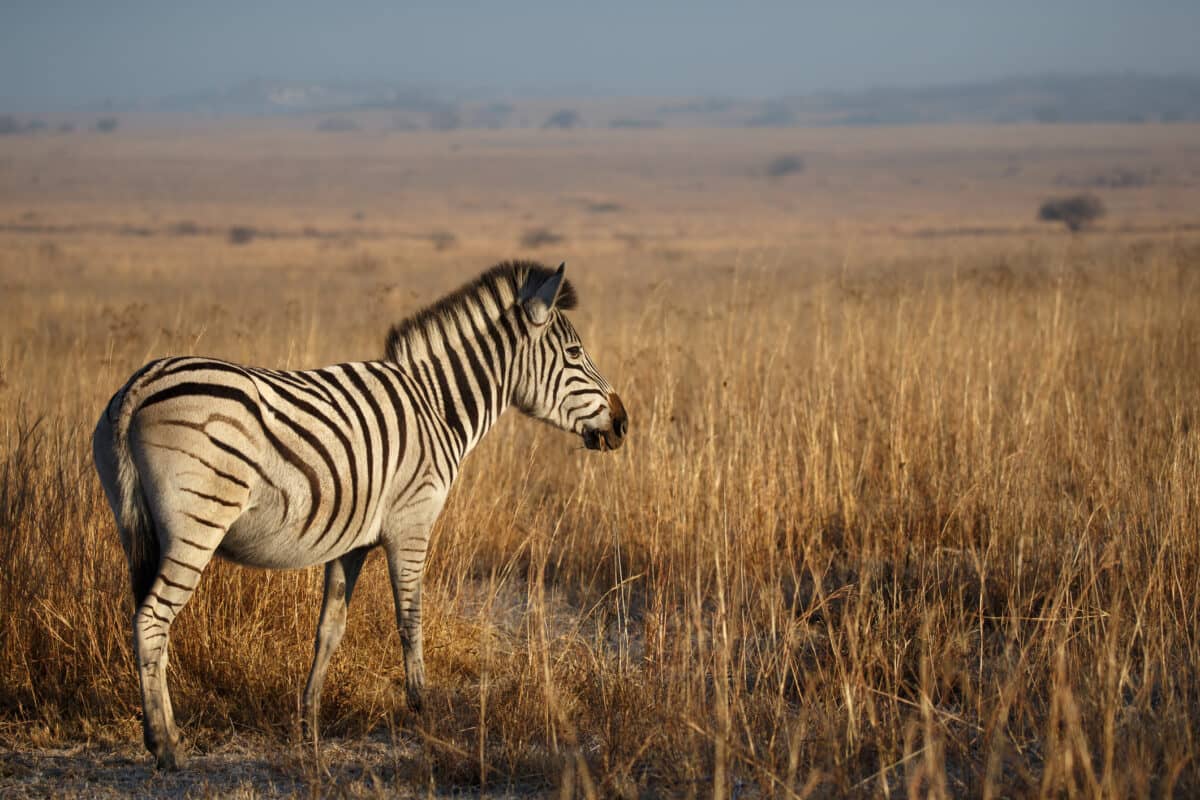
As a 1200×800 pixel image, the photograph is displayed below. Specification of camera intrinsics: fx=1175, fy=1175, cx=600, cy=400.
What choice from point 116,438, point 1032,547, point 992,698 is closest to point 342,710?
point 116,438

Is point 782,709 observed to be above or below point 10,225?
below

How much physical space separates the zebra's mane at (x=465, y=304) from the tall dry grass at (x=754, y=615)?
114cm

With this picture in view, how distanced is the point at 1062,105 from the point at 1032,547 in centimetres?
19058

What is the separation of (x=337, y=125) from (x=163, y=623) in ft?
519

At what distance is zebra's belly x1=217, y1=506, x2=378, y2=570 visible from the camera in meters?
3.92

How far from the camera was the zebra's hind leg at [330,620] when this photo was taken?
4359mm

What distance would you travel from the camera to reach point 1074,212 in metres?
36.9

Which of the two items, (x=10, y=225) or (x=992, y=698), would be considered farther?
(x=10, y=225)

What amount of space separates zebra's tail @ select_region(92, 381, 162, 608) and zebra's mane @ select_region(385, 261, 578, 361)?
45.8 inches

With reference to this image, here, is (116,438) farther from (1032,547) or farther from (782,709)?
(1032,547)

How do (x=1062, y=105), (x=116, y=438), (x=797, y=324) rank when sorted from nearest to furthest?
(x=116, y=438) → (x=797, y=324) → (x=1062, y=105)

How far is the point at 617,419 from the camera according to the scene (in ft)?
16.4

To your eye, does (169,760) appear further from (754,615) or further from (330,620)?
(754,615)

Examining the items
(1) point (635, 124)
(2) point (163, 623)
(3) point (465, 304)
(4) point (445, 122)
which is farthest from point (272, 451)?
(1) point (635, 124)
